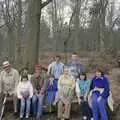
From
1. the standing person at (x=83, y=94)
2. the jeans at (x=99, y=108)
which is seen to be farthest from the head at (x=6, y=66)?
the jeans at (x=99, y=108)

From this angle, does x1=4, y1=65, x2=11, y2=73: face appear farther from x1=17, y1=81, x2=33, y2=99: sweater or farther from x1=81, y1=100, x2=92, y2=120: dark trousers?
→ x1=81, y1=100, x2=92, y2=120: dark trousers

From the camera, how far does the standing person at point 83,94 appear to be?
34.9 ft

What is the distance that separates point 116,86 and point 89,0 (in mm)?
24570

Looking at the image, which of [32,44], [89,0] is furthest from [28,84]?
[89,0]

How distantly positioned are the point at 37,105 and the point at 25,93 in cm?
49

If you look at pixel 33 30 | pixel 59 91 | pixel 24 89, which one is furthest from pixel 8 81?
pixel 33 30

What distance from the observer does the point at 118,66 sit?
26.7 meters

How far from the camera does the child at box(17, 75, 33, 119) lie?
1091 cm

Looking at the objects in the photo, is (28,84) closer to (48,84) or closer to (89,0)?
(48,84)

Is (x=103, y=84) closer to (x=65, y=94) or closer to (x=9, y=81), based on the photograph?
(x=65, y=94)

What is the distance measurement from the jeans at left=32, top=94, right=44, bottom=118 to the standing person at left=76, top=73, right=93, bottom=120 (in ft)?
3.50

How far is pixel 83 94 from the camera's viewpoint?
1082 cm

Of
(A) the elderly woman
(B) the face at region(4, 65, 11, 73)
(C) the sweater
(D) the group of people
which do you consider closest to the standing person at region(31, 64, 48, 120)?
(D) the group of people

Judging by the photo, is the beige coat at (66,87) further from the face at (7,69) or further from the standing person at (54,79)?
the face at (7,69)
